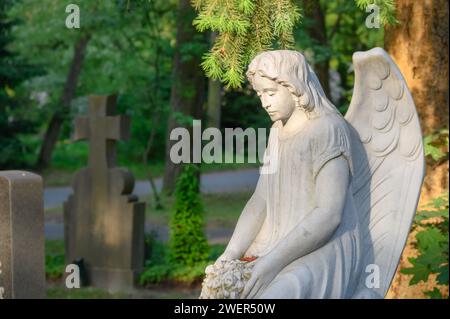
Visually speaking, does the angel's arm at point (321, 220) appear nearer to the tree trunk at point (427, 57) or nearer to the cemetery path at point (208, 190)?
the tree trunk at point (427, 57)

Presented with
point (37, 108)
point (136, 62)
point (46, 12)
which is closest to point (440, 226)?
point (136, 62)

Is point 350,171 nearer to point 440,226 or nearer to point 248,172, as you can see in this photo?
point 440,226

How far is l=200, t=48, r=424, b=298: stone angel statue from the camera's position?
16.6 feet

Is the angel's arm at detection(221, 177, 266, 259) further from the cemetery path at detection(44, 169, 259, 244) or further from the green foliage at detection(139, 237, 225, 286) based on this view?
the cemetery path at detection(44, 169, 259, 244)

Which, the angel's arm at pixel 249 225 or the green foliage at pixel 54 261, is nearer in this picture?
the angel's arm at pixel 249 225

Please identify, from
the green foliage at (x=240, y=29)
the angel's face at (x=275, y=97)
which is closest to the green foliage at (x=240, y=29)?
the green foliage at (x=240, y=29)

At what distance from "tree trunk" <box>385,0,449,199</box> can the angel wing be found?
13.2 ft

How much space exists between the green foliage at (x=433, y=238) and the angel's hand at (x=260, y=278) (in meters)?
3.57

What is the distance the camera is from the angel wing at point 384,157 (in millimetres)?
5449

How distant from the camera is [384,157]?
18.1 feet

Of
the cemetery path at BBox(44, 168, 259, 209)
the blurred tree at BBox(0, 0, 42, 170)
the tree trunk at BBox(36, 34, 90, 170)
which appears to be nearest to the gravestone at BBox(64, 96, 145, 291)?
the blurred tree at BBox(0, 0, 42, 170)

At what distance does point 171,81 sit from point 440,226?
9814 millimetres

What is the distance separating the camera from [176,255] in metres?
11.9

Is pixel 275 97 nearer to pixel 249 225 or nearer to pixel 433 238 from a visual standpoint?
pixel 249 225
